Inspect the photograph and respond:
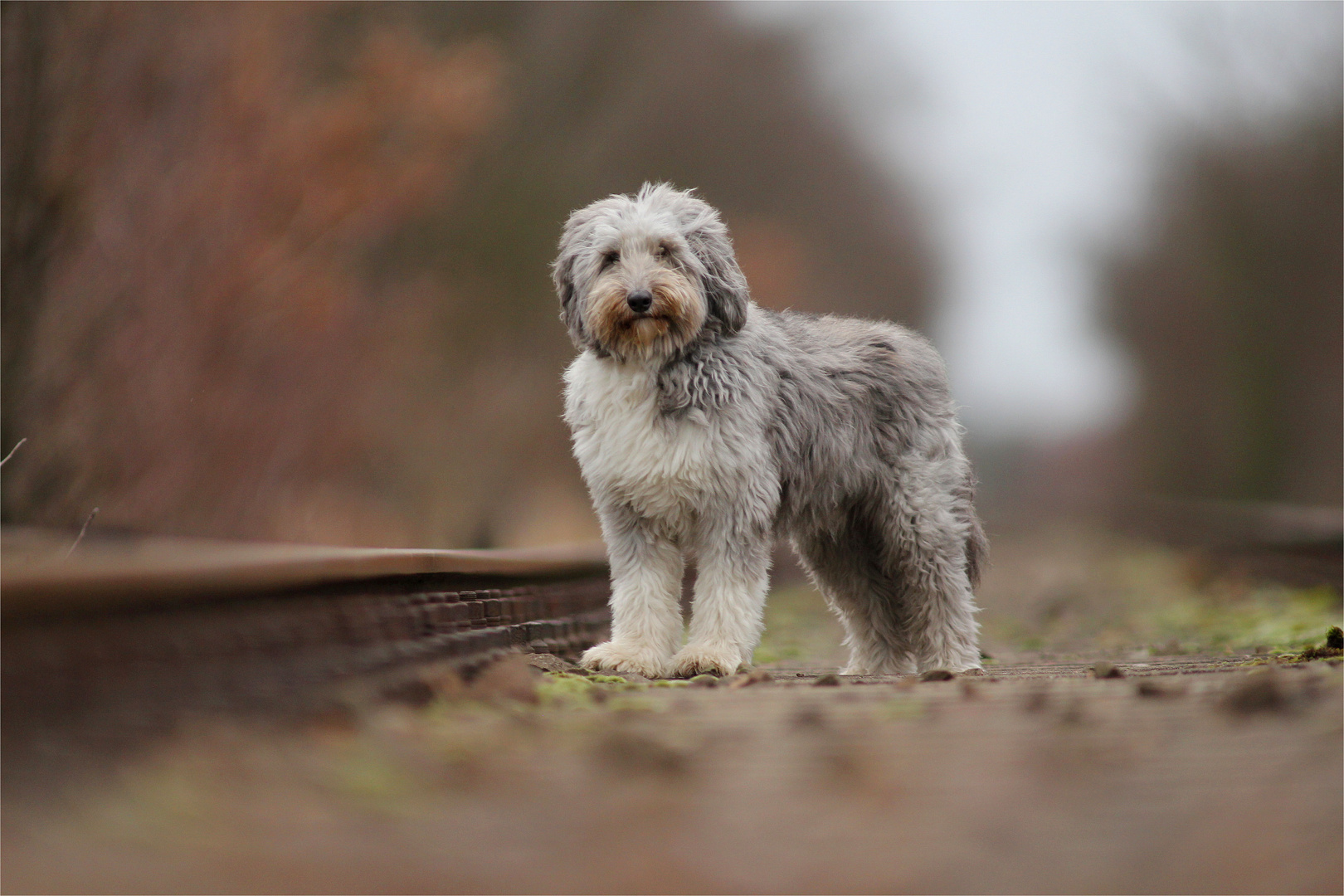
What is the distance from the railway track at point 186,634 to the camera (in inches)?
114

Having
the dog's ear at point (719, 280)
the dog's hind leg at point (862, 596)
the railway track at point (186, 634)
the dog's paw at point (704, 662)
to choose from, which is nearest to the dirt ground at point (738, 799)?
the railway track at point (186, 634)

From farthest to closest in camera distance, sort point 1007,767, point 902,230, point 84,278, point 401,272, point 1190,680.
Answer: point 902,230 < point 401,272 < point 84,278 < point 1190,680 < point 1007,767

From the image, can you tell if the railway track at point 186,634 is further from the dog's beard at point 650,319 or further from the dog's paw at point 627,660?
the dog's beard at point 650,319

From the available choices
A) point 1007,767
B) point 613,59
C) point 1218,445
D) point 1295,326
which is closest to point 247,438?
point 1007,767

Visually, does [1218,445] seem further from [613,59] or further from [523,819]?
[523,819]

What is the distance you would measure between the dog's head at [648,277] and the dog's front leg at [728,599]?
884 millimetres

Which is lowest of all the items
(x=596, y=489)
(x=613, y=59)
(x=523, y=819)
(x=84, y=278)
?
(x=523, y=819)

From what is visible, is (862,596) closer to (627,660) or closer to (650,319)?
(627,660)

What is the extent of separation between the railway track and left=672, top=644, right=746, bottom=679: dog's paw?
877 mm

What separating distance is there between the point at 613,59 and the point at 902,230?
2425cm

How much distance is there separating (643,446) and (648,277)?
72cm

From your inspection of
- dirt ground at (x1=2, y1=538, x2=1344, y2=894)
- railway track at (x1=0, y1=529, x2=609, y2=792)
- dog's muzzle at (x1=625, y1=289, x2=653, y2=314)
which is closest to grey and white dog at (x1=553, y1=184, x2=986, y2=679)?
dog's muzzle at (x1=625, y1=289, x2=653, y2=314)

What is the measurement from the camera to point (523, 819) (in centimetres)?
300

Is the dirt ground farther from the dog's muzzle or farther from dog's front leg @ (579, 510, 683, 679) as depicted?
the dog's muzzle
